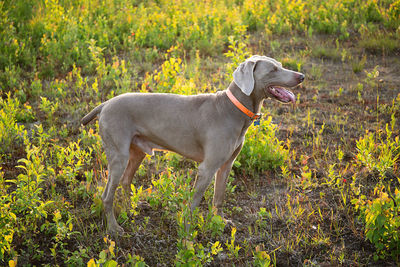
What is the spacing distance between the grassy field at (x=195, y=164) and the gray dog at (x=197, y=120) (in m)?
0.32

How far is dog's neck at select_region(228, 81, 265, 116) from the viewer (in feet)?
11.2

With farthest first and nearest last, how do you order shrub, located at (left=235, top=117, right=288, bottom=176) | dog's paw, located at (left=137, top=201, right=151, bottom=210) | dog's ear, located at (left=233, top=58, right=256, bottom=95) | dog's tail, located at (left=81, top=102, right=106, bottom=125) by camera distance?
shrub, located at (left=235, top=117, right=288, bottom=176) → dog's paw, located at (left=137, top=201, right=151, bottom=210) → dog's tail, located at (left=81, top=102, right=106, bottom=125) → dog's ear, located at (left=233, top=58, right=256, bottom=95)

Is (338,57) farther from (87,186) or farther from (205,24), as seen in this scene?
(87,186)

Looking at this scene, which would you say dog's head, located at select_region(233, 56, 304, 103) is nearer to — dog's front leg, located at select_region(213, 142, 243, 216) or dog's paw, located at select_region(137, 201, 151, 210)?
dog's front leg, located at select_region(213, 142, 243, 216)

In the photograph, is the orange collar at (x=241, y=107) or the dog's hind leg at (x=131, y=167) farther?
the dog's hind leg at (x=131, y=167)

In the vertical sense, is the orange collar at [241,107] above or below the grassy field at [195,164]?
above

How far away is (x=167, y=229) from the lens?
3.54 m

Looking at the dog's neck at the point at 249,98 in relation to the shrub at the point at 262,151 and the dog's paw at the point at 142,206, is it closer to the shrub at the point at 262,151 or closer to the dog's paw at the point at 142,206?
the shrub at the point at 262,151

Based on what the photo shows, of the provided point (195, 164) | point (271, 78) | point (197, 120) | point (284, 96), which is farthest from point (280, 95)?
point (195, 164)

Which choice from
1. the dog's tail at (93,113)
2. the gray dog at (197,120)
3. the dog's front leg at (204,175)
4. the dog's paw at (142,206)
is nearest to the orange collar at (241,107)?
the gray dog at (197,120)

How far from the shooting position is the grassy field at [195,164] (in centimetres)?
313

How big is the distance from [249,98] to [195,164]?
139cm

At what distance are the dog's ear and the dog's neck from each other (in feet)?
0.48

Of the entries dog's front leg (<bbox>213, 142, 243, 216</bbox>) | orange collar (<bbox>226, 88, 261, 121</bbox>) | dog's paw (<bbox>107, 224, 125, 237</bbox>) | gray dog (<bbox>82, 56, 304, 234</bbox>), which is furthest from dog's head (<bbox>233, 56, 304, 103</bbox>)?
dog's paw (<bbox>107, 224, 125, 237</bbox>)
